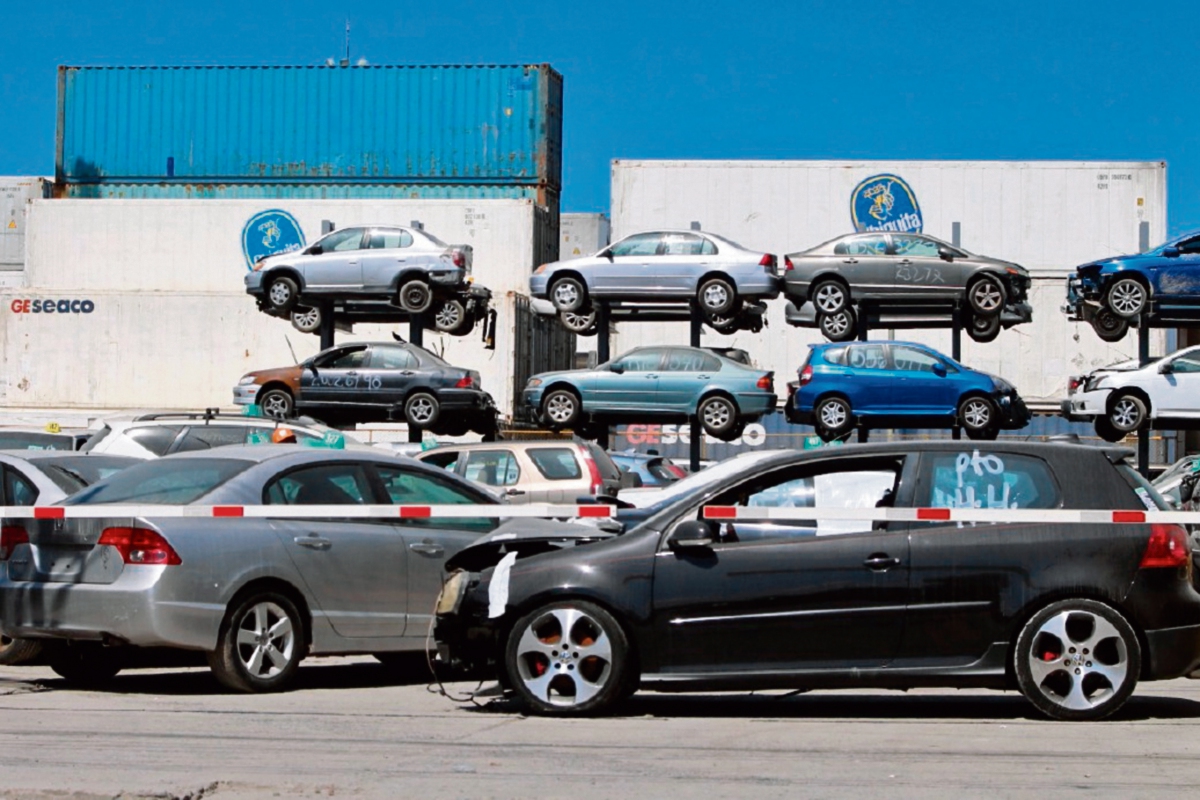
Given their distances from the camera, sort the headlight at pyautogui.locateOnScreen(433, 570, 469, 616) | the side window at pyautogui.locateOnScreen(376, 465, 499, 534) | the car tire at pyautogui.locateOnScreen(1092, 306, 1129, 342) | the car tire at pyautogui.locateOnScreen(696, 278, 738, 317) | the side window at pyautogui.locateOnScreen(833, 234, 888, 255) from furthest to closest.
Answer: the side window at pyautogui.locateOnScreen(833, 234, 888, 255) → the car tire at pyautogui.locateOnScreen(696, 278, 738, 317) → the car tire at pyautogui.locateOnScreen(1092, 306, 1129, 342) → the side window at pyautogui.locateOnScreen(376, 465, 499, 534) → the headlight at pyautogui.locateOnScreen(433, 570, 469, 616)

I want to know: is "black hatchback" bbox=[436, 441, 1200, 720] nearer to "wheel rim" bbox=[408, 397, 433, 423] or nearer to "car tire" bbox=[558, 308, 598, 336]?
"wheel rim" bbox=[408, 397, 433, 423]

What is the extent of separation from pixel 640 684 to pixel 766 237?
86.7 feet

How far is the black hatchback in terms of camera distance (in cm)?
847

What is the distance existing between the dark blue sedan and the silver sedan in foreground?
1536 centimetres

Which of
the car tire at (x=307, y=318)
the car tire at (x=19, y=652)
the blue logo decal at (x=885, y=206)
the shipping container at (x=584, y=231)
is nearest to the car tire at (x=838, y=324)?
the car tire at (x=307, y=318)

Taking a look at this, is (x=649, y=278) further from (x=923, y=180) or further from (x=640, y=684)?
(x=640, y=684)

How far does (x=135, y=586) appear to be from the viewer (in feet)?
30.8

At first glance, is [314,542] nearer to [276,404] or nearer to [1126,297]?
[276,404]

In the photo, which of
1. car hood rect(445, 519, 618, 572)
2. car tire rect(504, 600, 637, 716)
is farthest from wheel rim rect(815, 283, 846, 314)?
car tire rect(504, 600, 637, 716)

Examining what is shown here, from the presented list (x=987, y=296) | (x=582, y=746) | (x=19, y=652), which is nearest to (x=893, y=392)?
(x=987, y=296)

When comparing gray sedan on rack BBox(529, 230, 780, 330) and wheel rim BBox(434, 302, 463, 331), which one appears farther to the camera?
wheel rim BBox(434, 302, 463, 331)

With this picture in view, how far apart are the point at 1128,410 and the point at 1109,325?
5.23ft

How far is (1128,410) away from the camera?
23484 millimetres

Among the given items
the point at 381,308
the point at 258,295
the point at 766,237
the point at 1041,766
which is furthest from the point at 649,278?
the point at 1041,766
